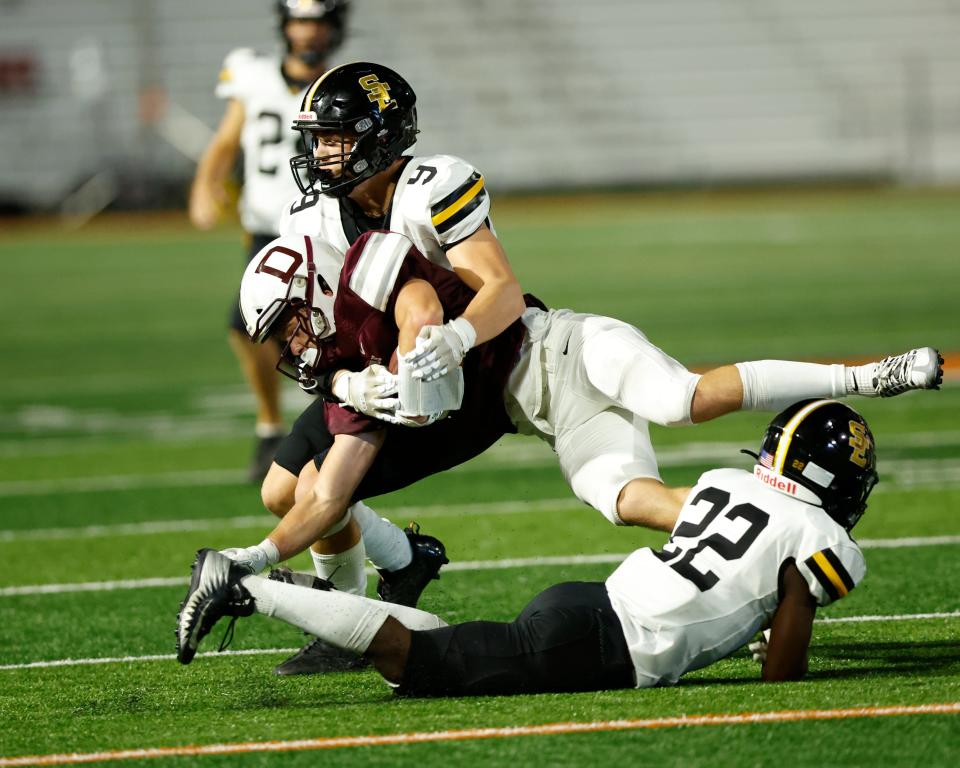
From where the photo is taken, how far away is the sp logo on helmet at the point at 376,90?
379cm

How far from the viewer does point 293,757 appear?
282 centimetres

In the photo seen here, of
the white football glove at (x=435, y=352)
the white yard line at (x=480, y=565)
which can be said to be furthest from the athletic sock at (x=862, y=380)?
the white yard line at (x=480, y=565)

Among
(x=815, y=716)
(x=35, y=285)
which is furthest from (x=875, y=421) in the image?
(x=35, y=285)

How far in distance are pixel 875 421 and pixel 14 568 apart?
4199 millimetres

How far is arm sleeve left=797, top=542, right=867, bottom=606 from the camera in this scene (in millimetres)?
3123

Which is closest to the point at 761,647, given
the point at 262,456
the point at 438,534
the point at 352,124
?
the point at 352,124

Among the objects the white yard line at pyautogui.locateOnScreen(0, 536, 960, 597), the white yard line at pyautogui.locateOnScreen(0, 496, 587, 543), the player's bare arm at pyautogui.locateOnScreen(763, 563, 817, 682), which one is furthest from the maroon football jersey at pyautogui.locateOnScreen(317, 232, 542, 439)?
the white yard line at pyautogui.locateOnScreen(0, 496, 587, 543)

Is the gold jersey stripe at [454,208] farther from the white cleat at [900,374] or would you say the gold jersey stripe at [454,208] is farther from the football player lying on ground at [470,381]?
the white cleat at [900,374]

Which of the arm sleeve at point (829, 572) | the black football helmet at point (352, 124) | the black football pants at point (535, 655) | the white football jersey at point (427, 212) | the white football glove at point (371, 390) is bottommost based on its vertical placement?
the black football pants at point (535, 655)

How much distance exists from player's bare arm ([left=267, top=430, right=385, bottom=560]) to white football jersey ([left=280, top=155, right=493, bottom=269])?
1.75 feet

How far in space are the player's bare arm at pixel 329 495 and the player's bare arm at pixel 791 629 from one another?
99 cm

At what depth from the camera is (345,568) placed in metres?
3.87

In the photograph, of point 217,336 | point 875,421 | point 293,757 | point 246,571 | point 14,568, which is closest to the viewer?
point 293,757

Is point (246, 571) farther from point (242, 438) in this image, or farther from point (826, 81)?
point (826, 81)
